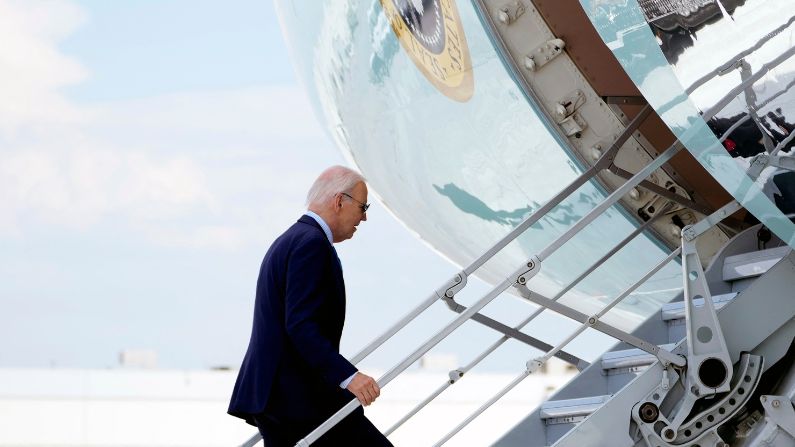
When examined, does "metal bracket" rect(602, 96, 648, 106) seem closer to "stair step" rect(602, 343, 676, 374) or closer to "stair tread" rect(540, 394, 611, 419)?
"stair step" rect(602, 343, 676, 374)

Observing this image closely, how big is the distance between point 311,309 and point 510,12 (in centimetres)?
145

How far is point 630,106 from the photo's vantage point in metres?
4.18

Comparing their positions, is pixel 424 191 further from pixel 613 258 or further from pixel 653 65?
pixel 653 65

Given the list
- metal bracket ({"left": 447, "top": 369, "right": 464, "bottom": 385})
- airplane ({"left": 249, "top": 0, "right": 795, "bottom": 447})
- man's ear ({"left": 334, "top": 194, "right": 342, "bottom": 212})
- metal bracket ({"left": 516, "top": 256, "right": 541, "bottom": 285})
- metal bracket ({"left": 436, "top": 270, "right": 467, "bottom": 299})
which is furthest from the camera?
metal bracket ({"left": 447, "top": 369, "right": 464, "bottom": 385})

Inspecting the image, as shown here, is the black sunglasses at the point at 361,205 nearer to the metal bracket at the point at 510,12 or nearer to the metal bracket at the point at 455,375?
the metal bracket at the point at 455,375

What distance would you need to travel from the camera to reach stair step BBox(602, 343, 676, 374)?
3749 millimetres

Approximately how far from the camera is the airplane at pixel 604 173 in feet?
10.1

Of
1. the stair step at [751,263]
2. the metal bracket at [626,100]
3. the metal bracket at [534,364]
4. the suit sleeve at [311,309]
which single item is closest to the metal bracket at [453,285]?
the metal bracket at [534,364]

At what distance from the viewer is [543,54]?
4.14 m

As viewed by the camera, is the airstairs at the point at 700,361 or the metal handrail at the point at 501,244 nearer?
the airstairs at the point at 700,361

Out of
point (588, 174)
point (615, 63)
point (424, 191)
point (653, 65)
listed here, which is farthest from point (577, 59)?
point (653, 65)

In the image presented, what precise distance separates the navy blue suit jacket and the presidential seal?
110cm

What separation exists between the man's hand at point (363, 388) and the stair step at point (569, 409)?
2.65 feet

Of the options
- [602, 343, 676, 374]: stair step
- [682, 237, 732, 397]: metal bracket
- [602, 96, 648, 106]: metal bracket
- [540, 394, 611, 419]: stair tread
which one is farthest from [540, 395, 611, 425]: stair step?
[602, 96, 648, 106]: metal bracket
